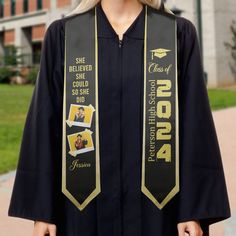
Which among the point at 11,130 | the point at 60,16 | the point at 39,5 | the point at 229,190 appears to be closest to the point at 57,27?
the point at 229,190

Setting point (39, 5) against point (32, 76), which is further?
point (39, 5)

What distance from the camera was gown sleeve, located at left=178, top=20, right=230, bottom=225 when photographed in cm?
197

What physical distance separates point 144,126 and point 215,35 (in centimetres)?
2904

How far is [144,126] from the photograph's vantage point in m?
1.98

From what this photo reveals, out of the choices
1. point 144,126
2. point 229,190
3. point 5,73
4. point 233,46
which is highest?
point 233,46

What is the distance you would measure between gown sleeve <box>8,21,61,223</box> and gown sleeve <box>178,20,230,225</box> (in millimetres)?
481

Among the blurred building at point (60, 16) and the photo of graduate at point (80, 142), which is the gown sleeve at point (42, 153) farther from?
the blurred building at point (60, 16)

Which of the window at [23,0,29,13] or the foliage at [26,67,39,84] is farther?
the window at [23,0,29,13]

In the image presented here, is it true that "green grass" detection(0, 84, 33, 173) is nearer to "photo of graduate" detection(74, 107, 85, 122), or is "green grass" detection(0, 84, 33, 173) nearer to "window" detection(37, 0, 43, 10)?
"photo of graduate" detection(74, 107, 85, 122)

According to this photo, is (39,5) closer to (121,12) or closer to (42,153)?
(121,12)

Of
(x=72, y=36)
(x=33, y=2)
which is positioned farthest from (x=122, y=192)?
(x=33, y=2)

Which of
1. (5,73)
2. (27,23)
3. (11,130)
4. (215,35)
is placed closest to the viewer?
(11,130)

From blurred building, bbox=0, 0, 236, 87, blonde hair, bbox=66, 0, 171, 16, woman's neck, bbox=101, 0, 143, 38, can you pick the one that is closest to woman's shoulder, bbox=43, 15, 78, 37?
blonde hair, bbox=66, 0, 171, 16

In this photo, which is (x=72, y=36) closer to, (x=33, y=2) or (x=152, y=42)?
(x=152, y=42)
